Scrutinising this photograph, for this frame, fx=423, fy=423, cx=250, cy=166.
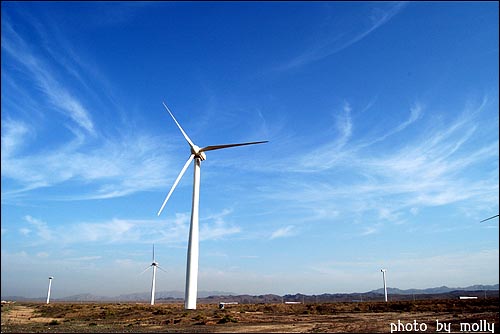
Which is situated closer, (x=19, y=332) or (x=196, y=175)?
(x=19, y=332)

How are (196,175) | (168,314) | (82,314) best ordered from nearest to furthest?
(168,314) → (82,314) → (196,175)

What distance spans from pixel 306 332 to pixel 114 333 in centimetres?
1595

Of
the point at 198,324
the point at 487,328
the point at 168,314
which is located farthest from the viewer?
the point at 168,314

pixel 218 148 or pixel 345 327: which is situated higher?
pixel 218 148

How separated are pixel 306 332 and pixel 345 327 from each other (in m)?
5.37

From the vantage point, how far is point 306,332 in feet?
114

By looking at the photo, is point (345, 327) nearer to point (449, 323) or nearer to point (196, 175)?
point (449, 323)

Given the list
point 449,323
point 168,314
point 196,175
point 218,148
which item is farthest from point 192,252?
point 449,323

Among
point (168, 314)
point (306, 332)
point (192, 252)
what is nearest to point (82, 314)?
point (168, 314)

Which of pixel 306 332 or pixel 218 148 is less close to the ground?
pixel 218 148

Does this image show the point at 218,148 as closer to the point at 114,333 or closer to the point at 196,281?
the point at 196,281

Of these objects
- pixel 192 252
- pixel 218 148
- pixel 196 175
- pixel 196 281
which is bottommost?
pixel 196 281

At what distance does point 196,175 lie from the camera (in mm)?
63156

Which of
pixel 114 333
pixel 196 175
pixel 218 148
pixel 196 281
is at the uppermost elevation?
pixel 218 148
